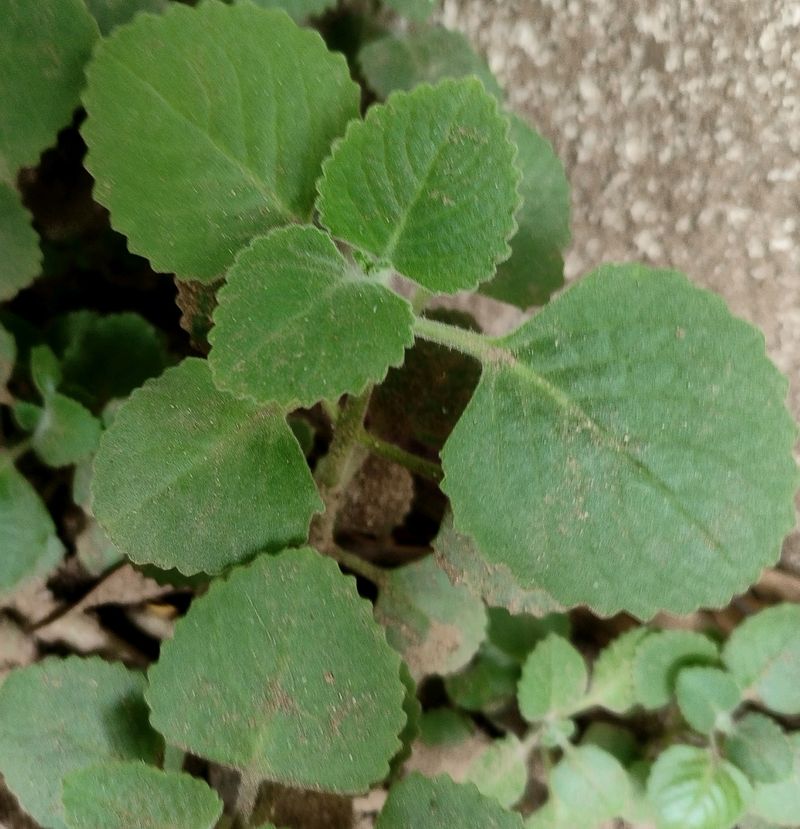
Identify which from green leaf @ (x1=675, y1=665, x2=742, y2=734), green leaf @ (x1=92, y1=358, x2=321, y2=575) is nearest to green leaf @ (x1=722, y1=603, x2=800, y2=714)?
green leaf @ (x1=675, y1=665, x2=742, y2=734)

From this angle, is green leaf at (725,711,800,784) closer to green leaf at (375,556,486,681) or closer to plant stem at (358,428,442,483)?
green leaf at (375,556,486,681)

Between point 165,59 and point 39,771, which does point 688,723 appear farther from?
point 165,59

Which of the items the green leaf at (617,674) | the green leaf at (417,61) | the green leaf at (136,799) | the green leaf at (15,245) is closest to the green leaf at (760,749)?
the green leaf at (617,674)

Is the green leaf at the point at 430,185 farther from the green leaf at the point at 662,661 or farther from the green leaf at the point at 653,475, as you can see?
the green leaf at the point at 662,661

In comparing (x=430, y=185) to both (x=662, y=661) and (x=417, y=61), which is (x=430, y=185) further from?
(x=662, y=661)

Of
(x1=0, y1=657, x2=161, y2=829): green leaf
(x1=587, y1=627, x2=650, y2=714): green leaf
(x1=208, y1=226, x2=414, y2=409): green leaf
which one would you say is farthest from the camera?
(x1=587, y1=627, x2=650, y2=714): green leaf

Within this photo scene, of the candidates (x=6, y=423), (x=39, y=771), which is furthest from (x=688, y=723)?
(x=6, y=423)
